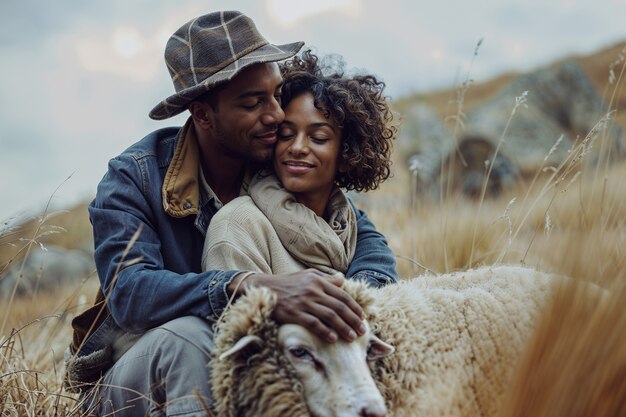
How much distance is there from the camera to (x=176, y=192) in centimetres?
321

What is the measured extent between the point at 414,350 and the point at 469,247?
2.82 m

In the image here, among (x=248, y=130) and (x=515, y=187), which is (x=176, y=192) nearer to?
(x=248, y=130)

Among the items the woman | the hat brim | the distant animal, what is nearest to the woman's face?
the woman

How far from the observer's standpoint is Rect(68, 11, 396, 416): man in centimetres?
252

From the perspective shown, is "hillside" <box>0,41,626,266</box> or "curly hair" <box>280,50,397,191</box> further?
"hillside" <box>0,41,626,266</box>

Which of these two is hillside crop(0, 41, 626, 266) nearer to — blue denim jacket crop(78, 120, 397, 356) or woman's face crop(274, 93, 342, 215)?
blue denim jacket crop(78, 120, 397, 356)

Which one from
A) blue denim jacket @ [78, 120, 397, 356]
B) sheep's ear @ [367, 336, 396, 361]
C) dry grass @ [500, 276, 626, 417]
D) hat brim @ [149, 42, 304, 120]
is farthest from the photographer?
hat brim @ [149, 42, 304, 120]

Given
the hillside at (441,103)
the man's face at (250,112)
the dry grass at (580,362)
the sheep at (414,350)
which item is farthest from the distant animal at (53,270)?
the dry grass at (580,362)

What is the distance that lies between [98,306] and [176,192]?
696mm

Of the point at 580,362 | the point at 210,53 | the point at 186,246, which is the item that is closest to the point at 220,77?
the point at 210,53

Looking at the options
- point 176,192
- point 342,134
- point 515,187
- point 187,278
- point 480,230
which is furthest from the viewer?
point 515,187

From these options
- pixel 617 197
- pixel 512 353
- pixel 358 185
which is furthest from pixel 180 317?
pixel 617 197

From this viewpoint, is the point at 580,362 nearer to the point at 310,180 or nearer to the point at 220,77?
the point at 310,180

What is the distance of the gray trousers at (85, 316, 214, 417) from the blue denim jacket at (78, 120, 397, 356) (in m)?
0.08
